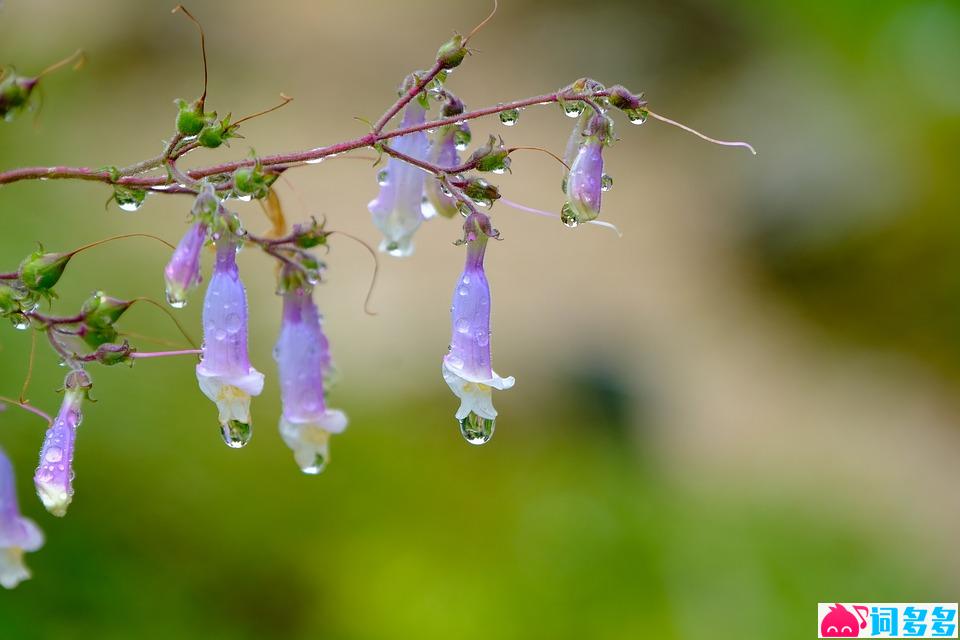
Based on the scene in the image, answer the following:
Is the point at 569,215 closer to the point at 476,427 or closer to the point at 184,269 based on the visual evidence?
the point at 476,427

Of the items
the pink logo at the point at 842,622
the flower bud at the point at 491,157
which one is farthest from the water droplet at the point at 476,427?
the pink logo at the point at 842,622

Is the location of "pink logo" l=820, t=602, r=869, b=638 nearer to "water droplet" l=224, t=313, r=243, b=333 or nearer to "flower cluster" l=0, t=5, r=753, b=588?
"flower cluster" l=0, t=5, r=753, b=588

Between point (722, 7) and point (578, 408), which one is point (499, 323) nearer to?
point (578, 408)

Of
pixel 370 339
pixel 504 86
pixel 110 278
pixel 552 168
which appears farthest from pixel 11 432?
pixel 504 86

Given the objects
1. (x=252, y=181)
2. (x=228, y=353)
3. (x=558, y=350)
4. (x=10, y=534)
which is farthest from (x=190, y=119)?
(x=558, y=350)

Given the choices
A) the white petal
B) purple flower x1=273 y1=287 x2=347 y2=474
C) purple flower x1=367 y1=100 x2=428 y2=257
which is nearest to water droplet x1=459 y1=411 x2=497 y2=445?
purple flower x1=273 y1=287 x2=347 y2=474

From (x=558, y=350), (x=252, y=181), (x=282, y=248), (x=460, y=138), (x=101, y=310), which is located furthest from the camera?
(x=558, y=350)

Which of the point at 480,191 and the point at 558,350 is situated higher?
the point at 558,350
